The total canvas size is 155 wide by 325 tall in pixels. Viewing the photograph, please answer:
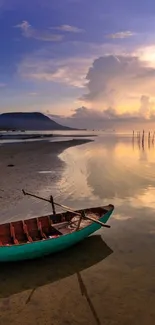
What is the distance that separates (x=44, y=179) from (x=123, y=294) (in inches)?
636

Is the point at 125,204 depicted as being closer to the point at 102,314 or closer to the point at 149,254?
the point at 149,254

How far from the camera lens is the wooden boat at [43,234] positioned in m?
9.38

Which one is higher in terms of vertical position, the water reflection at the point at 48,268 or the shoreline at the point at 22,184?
the shoreline at the point at 22,184

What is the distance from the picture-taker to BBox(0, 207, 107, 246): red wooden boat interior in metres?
10.9

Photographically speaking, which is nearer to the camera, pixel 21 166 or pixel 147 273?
pixel 147 273

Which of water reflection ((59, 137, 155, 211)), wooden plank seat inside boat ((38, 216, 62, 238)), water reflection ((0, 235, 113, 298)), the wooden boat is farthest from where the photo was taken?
water reflection ((59, 137, 155, 211))

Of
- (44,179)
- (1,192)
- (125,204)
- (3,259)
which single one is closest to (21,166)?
(44,179)

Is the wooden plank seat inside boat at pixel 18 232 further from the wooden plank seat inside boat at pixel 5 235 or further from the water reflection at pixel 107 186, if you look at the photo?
the water reflection at pixel 107 186

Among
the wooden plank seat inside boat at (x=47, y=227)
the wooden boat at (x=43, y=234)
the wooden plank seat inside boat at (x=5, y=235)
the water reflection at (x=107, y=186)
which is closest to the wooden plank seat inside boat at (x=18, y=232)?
the wooden boat at (x=43, y=234)

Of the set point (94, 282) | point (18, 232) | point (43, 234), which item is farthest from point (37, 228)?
point (94, 282)

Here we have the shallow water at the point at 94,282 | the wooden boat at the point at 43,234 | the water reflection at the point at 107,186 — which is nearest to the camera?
the shallow water at the point at 94,282

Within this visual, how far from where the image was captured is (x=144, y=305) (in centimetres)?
770

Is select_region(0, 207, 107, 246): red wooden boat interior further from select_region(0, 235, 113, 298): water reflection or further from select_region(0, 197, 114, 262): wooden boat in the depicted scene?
select_region(0, 235, 113, 298): water reflection

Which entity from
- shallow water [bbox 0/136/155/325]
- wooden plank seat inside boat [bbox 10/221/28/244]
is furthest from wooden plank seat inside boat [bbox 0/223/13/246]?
shallow water [bbox 0/136/155/325]
